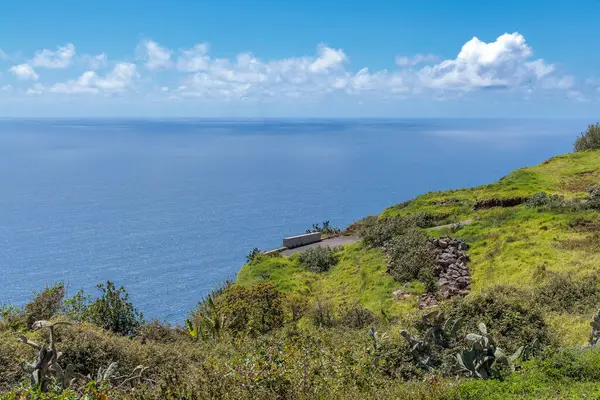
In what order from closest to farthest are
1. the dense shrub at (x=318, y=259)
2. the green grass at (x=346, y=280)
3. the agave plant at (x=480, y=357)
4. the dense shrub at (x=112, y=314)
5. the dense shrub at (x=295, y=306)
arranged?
the agave plant at (x=480, y=357), the dense shrub at (x=112, y=314), the dense shrub at (x=295, y=306), the green grass at (x=346, y=280), the dense shrub at (x=318, y=259)

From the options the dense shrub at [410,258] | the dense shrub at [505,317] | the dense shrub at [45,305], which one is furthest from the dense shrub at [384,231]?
the dense shrub at [45,305]

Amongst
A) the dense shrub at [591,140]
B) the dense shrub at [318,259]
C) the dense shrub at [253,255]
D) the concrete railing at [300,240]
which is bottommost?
the dense shrub at [253,255]

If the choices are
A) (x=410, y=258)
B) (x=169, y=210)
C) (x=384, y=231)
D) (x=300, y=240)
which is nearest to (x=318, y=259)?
(x=384, y=231)

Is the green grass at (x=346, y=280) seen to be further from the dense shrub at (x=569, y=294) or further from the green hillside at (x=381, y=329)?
the dense shrub at (x=569, y=294)

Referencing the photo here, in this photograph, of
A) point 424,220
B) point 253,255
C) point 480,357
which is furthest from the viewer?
point 253,255

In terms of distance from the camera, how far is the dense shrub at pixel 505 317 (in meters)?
13.7

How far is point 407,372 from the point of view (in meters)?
12.2

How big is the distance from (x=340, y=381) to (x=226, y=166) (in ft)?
541

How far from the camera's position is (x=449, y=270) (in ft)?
91.9

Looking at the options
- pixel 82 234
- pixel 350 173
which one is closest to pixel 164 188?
pixel 82 234

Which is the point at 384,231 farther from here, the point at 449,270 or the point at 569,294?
the point at 569,294

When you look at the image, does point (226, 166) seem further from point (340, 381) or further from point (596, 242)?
point (340, 381)

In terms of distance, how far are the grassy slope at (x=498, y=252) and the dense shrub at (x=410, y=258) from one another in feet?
2.68

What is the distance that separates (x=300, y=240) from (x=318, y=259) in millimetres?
10696
